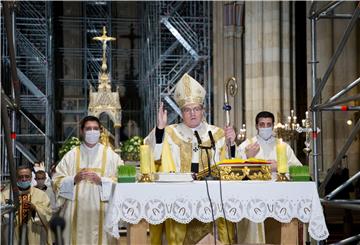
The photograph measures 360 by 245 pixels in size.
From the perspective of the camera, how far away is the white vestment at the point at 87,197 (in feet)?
24.7

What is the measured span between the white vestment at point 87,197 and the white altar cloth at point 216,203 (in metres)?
1.92

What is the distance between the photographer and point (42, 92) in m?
23.5

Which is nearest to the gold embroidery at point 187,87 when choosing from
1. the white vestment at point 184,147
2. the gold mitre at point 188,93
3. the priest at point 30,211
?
the gold mitre at point 188,93

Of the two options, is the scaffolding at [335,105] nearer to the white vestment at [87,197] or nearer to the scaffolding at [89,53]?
the white vestment at [87,197]

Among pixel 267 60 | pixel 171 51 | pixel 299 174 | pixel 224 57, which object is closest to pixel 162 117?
pixel 299 174

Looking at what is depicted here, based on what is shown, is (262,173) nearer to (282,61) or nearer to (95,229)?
(95,229)

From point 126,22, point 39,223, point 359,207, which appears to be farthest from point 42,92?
point 359,207

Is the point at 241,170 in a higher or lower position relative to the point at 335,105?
lower

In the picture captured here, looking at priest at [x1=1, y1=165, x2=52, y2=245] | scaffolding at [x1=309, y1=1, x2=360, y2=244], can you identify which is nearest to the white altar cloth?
scaffolding at [x1=309, y1=1, x2=360, y2=244]

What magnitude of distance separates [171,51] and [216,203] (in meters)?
18.0

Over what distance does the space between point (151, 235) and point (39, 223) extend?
8.45 ft

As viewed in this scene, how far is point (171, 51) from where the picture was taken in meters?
23.3

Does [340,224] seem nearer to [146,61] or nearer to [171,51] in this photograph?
[171,51]

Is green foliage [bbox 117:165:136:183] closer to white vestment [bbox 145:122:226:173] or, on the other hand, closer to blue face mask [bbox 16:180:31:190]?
white vestment [bbox 145:122:226:173]
